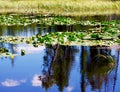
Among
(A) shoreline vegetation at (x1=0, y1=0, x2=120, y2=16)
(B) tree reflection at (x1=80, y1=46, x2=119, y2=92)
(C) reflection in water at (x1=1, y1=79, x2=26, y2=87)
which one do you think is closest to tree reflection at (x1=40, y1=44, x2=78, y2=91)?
(B) tree reflection at (x1=80, y1=46, x2=119, y2=92)

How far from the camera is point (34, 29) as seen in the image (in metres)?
24.7

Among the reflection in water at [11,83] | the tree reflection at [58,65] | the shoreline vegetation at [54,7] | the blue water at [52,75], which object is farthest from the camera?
the shoreline vegetation at [54,7]

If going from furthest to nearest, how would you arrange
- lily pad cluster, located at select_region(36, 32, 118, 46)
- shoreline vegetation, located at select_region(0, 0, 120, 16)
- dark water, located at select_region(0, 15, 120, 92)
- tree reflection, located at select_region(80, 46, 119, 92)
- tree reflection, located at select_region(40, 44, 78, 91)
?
1. shoreline vegetation, located at select_region(0, 0, 120, 16)
2. lily pad cluster, located at select_region(36, 32, 118, 46)
3. tree reflection, located at select_region(40, 44, 78, 91)
4. tree reflection, located at select_region(80, 46, 119, 92)
5. dark water, located at select_region(0, 15, 120, 92)

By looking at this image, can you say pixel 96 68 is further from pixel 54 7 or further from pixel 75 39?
pixel 54 7

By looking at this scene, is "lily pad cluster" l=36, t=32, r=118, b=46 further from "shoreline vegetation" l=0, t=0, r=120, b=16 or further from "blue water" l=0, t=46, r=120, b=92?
"shoreline vegetation" l=0, t=0, r=120, b=16

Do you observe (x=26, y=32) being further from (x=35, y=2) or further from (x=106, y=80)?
(x=35, y=2)

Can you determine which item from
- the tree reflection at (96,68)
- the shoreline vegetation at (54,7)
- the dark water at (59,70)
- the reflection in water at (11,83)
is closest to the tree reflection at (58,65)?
the dark water at (59,70)

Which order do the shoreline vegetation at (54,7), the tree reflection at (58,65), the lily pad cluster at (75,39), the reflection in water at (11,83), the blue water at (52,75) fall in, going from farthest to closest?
the shoreline vegetation at (54,7) → the lily pad cluster at (75,39) → the tree reflection at (58,65) → the reflection in water at (11,83) → the blue water at (52,75)

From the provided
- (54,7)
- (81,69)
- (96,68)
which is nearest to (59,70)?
(81,69)

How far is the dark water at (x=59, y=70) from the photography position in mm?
10953

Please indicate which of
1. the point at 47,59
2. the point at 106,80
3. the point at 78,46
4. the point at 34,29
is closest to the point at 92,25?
the point at 34,29

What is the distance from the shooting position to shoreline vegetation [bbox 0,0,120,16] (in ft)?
121

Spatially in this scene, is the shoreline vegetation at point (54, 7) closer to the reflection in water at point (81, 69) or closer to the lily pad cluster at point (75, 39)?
the lily pad cluster at point (75, 39)

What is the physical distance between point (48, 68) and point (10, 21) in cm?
1531
